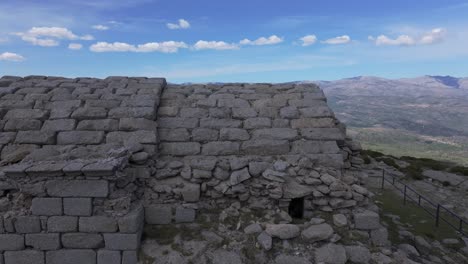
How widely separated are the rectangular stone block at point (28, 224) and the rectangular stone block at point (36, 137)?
2.16 m

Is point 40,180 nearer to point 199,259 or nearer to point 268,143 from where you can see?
point 199,259

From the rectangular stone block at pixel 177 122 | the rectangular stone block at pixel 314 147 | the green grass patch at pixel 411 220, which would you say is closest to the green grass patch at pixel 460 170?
the green grass patch at pixel 411 220

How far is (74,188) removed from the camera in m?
7.77

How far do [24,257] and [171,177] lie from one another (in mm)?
3582

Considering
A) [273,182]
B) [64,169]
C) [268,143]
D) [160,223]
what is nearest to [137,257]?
[160,223]

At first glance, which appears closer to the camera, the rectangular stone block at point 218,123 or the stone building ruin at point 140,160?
the stone building ruin at point 140,160

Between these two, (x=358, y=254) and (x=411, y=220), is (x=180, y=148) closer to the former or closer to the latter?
(x=358, y=254)

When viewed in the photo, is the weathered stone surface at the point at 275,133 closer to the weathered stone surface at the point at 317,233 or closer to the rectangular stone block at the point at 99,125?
the weathered stone surface at the point at 317,233

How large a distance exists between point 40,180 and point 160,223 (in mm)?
2797

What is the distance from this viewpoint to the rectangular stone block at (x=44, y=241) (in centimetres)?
786

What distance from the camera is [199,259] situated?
307 inches

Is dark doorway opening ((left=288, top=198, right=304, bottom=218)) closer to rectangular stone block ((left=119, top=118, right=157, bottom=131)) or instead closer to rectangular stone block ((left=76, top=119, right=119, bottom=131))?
rectangular stone block ((left=119, top=118, right=157, bottom=131))

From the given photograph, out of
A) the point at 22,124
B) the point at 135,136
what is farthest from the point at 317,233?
the point at 22,124

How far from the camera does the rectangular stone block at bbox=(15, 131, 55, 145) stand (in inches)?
366
